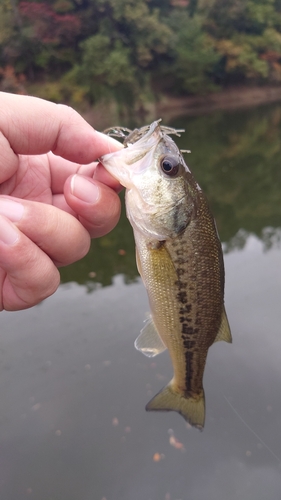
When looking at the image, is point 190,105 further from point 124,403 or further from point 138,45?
point 124,403

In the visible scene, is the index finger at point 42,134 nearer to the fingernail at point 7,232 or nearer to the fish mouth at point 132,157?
the fish mouth at point 132,157

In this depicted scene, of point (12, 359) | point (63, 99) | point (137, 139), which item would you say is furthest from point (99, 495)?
point (63, 99)

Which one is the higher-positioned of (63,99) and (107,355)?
(107,355)

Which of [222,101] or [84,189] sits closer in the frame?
[84,189]

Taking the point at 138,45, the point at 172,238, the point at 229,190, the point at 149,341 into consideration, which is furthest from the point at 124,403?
the point at 138,45

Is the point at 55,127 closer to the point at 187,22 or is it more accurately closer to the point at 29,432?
the point at 29,432

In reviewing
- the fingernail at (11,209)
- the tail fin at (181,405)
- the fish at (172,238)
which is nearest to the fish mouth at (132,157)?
the fish at (172,238)

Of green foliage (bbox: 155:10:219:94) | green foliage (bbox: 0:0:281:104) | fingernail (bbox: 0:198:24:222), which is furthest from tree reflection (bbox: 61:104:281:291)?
green foliage (bbox: 155:10:219:94)
